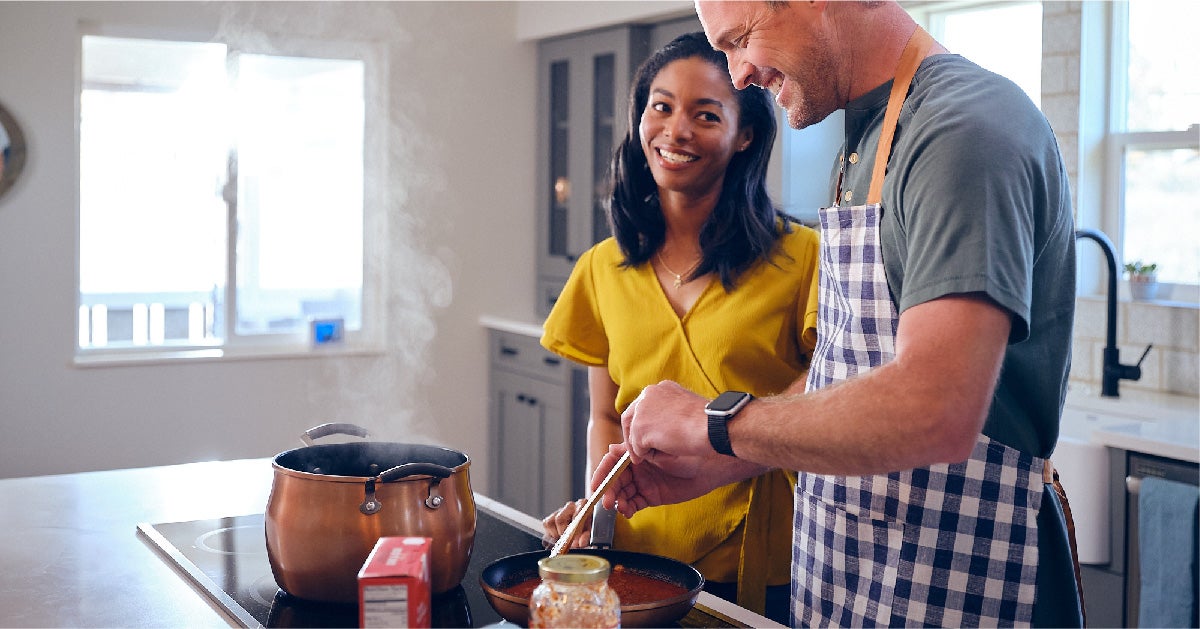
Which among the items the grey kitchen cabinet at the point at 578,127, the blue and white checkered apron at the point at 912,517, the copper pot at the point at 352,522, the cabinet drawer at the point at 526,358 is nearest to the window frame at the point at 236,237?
the cabinet drawer at the point at 526,358

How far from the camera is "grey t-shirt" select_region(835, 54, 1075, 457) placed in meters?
1.06

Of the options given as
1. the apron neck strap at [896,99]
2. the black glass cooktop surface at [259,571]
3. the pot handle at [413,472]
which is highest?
the apron neck strap at [896,99]

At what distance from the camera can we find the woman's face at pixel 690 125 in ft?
6.03

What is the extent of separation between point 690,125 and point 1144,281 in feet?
6.11

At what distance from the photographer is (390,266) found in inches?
186

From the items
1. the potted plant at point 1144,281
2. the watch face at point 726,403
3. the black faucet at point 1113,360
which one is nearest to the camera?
the watch face at point 726,403

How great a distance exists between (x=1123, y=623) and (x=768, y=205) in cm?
135

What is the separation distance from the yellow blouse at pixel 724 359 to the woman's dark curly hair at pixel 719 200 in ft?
0.10

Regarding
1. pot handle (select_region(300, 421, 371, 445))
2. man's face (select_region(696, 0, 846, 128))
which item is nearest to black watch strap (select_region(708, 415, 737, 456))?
man's face (select_region(696, 0, 846, 128))

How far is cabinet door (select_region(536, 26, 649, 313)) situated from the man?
9.13 feet

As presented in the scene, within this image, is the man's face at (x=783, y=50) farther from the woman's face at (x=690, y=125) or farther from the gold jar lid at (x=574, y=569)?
the gold jar lid at (x=574, y=569)

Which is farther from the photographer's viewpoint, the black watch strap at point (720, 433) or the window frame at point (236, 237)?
the window frame at point (236, 237)

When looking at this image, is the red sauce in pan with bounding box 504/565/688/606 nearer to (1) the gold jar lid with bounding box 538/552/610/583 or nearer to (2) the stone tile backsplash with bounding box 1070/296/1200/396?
(1) the gold jar lid with bounding box 538/552/610/583

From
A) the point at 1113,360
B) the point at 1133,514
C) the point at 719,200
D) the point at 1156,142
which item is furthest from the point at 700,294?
the point at 1156,142
